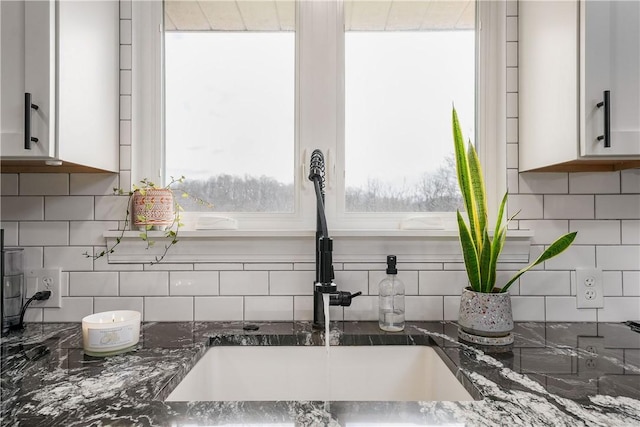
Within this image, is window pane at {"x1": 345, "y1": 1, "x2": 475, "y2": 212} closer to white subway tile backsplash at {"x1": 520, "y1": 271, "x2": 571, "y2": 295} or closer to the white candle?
white subway tile backsplash at {"x1": 520, "y1": 271, "x2": 571, "y2": 295}

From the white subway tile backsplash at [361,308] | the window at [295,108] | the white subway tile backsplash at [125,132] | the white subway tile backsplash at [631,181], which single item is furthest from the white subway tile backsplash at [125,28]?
the white subway tile backsplash at [631,181]

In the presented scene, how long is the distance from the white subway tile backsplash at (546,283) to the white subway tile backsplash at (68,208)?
1.48m

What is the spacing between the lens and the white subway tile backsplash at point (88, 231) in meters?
1.20

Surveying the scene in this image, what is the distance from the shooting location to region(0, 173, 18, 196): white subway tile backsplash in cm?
118

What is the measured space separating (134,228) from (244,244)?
37 centimetres

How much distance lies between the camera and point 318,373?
1064 mm

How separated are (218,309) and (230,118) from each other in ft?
2.21

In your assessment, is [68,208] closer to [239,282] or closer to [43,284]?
[43,284]

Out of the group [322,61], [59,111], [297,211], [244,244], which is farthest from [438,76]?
[59,111]

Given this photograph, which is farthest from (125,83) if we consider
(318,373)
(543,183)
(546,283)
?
(546,283)

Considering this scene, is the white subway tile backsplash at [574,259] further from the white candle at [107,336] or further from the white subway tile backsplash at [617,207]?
the white candle at [107,336]

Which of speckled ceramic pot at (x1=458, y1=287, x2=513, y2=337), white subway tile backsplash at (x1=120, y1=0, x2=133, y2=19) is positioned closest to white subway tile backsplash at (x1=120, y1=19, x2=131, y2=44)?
white subway tile backsplash at (x1=120, y1=0, x2=133, y2=19)

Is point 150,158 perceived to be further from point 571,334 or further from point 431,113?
point 571,334

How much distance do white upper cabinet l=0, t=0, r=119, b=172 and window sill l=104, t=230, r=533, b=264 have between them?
0.32 m
